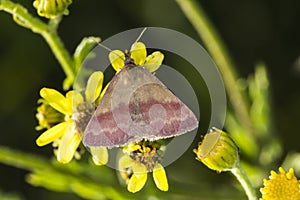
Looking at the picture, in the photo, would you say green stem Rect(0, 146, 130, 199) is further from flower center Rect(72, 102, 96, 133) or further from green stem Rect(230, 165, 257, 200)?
green stem Rect(230, 165, 257, 200)

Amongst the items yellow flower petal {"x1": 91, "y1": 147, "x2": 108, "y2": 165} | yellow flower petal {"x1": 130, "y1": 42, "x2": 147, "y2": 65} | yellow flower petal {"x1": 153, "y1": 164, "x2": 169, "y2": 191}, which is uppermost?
yellow flower petal {"x1": 130, "y1": 42, "x2": 147, "y2": 65}

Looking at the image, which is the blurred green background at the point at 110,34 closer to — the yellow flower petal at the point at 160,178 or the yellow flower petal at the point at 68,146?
the yellow flower petal at the point at 68,146

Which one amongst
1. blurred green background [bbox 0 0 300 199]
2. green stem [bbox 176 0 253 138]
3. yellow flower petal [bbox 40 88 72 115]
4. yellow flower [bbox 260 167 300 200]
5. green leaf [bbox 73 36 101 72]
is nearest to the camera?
yellow flower [bbox 260 167 300 200]

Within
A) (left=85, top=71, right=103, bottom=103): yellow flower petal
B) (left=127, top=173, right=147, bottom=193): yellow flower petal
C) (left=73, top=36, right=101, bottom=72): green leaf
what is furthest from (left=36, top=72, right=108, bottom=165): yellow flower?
(left=127, top=173, right=147, bottom=193): yellow flower petal

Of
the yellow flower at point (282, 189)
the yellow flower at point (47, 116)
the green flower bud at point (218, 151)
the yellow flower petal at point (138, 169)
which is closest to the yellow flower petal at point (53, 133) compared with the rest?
the yellow flower at point (47, 116)

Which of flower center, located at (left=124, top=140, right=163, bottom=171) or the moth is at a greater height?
the moth

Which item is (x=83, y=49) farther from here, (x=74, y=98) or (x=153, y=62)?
(x=153, y=62)

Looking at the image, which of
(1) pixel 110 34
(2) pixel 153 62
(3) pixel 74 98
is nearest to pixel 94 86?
(3) pixel 74 98
